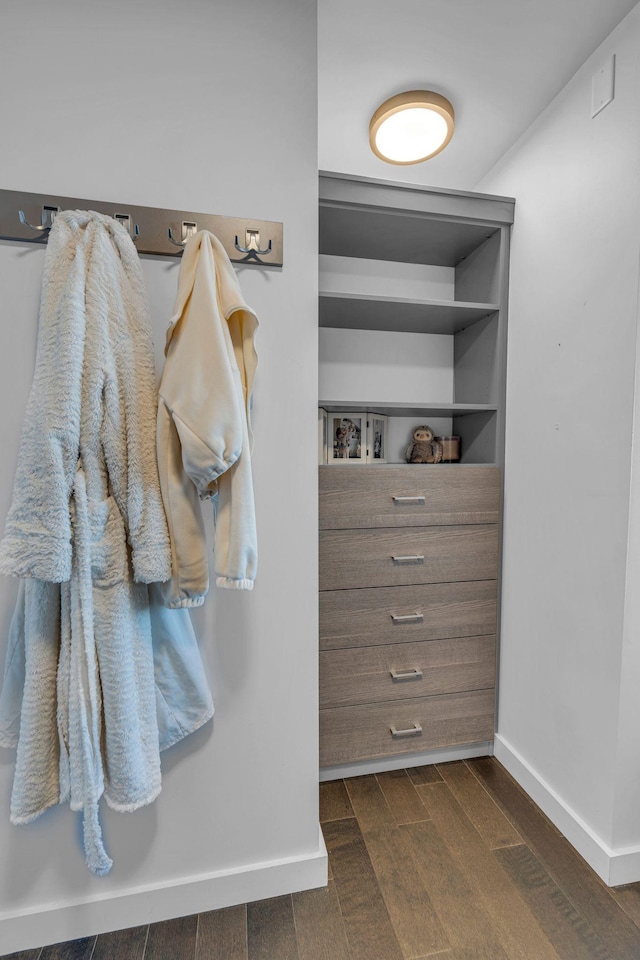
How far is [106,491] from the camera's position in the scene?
95cm

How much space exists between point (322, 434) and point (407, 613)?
77 cm

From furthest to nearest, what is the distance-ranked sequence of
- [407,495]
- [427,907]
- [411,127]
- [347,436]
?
[347,436] → [407,495] → [411,127] → [427,907]

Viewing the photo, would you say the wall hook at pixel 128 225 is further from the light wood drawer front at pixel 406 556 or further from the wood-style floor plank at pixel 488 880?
the wood-style floor plank at pixel 488 880

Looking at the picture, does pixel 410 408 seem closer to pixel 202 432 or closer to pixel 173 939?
pixel 202 432

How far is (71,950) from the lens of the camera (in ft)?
3.71

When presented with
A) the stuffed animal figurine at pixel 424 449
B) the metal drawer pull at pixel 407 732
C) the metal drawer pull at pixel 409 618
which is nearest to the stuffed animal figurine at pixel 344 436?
the stuffed animal figurine at pixel 424 449

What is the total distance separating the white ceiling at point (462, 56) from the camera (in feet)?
4.08

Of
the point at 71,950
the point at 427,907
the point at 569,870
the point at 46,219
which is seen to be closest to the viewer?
the point at 46,219

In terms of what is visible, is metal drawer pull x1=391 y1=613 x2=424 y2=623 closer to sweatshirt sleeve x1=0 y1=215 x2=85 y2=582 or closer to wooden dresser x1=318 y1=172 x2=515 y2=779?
wooden dresser x1=318 y1=172 x2=515 y2=779

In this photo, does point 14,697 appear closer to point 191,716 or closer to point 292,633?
point 191,716

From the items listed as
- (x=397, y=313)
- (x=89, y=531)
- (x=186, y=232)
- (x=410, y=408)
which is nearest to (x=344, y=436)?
(x=410, y=408)

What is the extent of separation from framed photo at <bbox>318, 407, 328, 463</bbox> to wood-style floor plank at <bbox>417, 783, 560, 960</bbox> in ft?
4.29

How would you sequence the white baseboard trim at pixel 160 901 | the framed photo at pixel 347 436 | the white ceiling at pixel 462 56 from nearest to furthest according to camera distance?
the white baseboard trim at pixel 160 901 < the white ceiling at pixel 462 56 < the framed photo at pixel 347 436

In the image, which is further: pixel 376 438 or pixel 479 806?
pixel 376 438
